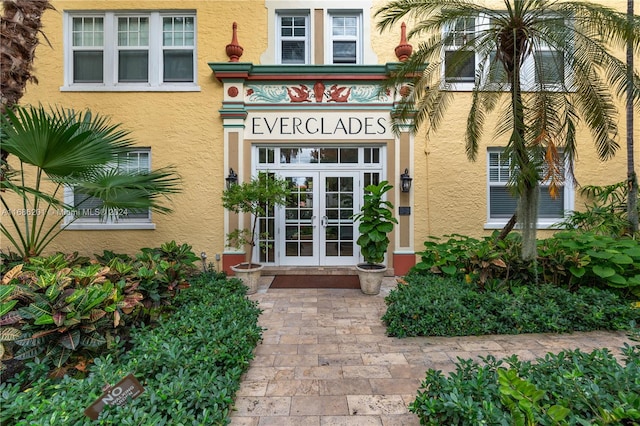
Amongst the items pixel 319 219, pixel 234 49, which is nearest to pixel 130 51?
pixel 234 49

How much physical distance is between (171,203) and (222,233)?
1.15 meters

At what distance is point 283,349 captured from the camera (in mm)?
3234

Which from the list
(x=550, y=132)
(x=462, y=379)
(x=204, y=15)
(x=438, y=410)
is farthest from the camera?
(x=204, y=15)

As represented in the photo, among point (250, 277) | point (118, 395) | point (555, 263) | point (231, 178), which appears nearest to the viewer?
point (118, 395)

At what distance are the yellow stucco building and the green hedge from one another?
3.27 meters

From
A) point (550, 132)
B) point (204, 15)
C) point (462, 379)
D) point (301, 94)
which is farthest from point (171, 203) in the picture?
point (550, 132)

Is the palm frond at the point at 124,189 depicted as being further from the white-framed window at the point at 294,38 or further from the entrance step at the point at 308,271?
the white-framed window at the point at 294,38

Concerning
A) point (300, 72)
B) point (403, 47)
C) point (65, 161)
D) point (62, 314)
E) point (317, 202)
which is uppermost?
point (403, 47)

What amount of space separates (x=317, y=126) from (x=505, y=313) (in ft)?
14.6

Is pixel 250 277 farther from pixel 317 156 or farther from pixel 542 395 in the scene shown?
pixel 542 395

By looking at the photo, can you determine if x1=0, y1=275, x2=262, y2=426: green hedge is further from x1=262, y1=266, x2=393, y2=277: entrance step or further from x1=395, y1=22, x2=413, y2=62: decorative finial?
x1=395, y1=22, x2=413, y2=62: decorative finial

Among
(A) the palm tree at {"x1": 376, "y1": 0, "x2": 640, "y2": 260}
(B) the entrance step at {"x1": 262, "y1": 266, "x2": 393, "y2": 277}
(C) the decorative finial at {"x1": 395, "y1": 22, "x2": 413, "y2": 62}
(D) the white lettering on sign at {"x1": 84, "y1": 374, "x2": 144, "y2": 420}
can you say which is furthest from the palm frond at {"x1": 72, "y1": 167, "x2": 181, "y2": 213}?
(C) the decorative finial at {"x1": 395, "y1": 22, "x2": 413, "y2": 62}

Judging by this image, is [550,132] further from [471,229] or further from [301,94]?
[301,94]

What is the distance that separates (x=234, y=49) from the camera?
5.90 metres
